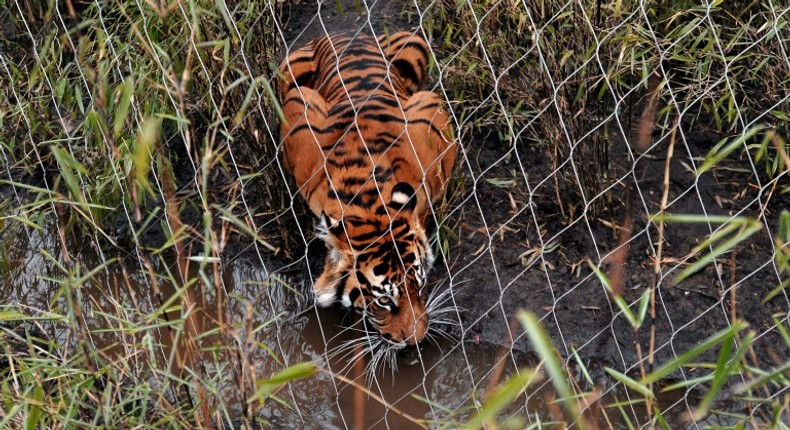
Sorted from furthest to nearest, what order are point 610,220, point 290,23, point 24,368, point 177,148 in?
point 290,23 → point 177,148 → point 610,220 → point 24,368

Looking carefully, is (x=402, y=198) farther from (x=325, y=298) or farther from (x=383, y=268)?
(x=325, y=298)

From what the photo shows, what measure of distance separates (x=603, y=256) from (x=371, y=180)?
28.9 inches

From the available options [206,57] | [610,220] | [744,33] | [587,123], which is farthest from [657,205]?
Result: [206,57]

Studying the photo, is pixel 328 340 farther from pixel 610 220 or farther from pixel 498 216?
pixel 610 220

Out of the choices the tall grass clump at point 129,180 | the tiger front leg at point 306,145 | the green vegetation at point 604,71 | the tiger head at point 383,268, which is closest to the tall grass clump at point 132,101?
the tall grass clump at point 129,180

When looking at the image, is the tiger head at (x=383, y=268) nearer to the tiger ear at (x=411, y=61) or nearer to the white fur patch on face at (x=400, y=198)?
the white fur patch on face at (x=400, y=198)

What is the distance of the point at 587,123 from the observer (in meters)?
2.74

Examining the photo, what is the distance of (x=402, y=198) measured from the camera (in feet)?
8.70

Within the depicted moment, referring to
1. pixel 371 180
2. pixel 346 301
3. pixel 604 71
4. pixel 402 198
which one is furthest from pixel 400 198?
pixel 604 71

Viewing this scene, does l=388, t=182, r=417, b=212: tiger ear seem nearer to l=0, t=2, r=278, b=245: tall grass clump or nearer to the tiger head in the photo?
the tiger head

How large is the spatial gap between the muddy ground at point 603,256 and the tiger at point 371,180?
0.40 ft

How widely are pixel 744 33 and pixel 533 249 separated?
2.99ft

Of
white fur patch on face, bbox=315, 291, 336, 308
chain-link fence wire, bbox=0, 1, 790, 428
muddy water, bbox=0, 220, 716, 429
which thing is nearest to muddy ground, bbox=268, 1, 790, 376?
chain-link fence wire, bbox=0, 1, 790, 428

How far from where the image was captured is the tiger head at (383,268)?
254 centimetres
